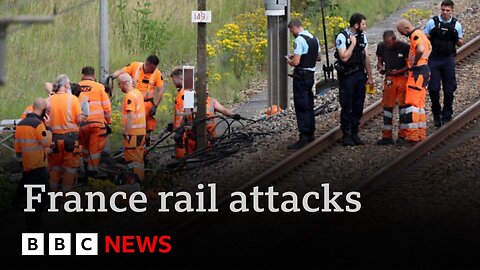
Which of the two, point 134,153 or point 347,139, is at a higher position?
point 347,139

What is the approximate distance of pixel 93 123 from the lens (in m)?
17.3

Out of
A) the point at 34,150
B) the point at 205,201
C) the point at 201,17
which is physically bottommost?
the point at 205,201

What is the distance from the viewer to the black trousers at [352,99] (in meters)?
17.3

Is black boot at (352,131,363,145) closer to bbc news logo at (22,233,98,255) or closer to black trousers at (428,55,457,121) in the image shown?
black trousers at (428,55,457,121)

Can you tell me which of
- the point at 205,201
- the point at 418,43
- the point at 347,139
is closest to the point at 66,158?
the point at 205,201

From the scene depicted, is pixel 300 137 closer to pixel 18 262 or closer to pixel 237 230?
pixel 237 230

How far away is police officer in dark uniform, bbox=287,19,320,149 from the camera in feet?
56.5

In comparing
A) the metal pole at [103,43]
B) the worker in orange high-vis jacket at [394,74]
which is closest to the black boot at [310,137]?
the worker in orange high-vis jacket at [394,74]

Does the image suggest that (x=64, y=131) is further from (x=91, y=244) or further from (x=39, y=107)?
(x=91, y=244)

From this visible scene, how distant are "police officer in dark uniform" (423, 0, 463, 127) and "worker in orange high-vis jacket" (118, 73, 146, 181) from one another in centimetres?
404

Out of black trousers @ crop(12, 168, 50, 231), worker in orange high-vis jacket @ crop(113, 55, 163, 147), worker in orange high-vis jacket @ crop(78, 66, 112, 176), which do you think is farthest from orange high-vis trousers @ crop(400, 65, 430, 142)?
black trousers @ crop(12, 168, 50, 231)

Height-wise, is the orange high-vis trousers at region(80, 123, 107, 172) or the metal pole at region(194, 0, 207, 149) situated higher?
the metal pole at region(194, 0, 207, 149)

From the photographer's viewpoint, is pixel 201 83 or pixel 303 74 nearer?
pixel 303 74

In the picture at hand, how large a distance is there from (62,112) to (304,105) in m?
3.27
